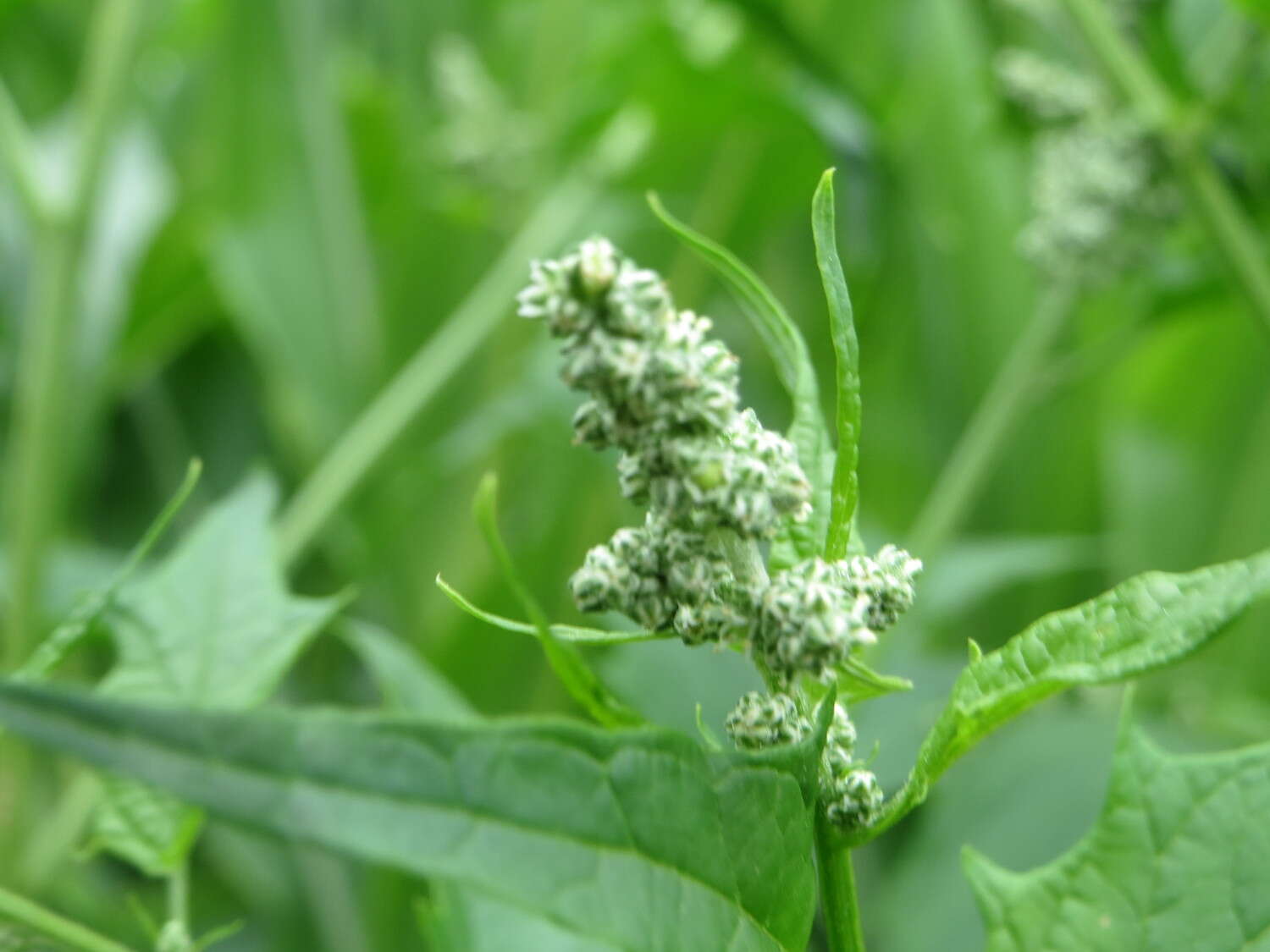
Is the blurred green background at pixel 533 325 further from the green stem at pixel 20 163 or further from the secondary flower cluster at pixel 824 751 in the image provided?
the secondary flower cluster at pixel 824 751

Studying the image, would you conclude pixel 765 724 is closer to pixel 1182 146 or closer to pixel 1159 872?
pixel 1159 872

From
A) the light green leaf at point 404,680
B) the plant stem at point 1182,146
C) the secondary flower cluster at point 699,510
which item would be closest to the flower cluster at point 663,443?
the secondary flower cluster at point 699,510

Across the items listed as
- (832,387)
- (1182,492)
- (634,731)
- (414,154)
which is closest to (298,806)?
(634,731)

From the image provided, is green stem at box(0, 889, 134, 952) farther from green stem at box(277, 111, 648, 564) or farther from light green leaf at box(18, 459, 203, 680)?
green stem at box(277, 111, 648, 564)

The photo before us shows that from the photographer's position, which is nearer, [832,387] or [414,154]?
[832,387]

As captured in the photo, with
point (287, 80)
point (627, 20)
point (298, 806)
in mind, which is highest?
point (627, 20)

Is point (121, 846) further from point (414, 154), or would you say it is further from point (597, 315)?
point (414, 154)
